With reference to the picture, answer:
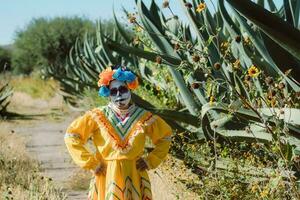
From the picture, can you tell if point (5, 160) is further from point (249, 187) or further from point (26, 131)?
point (26, 131)

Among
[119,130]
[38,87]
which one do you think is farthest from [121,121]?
[38,87]

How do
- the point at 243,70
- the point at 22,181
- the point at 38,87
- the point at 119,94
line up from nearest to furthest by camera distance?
1. the point at 119,94
2. the point at 243,70
3. the point at 22,181
4. the point at 38,87

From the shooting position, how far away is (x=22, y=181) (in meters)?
6.97

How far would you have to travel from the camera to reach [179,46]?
4.13m

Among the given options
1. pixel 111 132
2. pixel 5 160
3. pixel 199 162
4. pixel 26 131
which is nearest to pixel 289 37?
pixel 111 132

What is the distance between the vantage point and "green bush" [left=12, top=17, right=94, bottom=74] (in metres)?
40.1

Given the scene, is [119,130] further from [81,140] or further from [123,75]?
[123,75]

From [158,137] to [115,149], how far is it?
1.09 feet

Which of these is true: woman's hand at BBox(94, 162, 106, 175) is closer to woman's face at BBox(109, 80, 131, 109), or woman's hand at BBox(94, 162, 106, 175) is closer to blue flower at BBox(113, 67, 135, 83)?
woman's face at BBox(109, 80, 131, 109)

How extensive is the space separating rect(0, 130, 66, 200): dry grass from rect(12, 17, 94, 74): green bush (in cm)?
2992

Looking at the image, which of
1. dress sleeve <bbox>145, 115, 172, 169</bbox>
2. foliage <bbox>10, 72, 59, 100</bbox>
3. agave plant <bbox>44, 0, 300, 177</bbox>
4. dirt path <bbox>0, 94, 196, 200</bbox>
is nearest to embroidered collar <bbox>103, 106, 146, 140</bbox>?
dress sleeve <bbox>145, 115, 172, 169</bbox>

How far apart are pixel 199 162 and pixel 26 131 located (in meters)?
11.6

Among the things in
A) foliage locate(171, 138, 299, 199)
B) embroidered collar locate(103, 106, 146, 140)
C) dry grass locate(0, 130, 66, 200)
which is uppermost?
embroidered collar locate(103, 106, 146, 140)

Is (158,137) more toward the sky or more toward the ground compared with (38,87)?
more toward the sky
